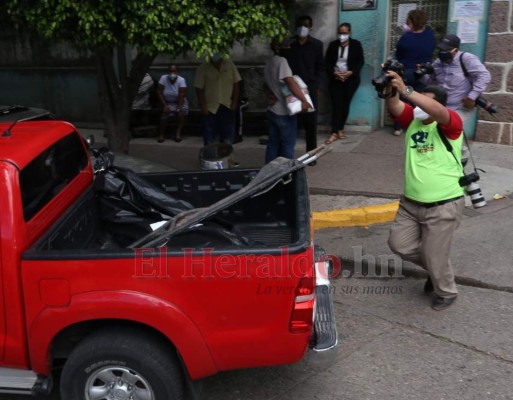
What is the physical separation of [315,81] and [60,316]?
601 centimetres

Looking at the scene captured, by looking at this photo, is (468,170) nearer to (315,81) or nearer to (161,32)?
(315,81)

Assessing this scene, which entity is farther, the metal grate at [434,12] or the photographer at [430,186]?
the metal grate at [434,12]

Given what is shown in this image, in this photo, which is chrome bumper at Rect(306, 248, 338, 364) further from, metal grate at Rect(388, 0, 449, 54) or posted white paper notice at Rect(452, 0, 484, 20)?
metal grate at Rect(388, 0, 449, 54)

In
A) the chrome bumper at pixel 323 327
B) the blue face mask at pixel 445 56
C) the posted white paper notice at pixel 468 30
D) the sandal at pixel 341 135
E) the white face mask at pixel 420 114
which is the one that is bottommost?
Answer: the sandal at pixel 341 135

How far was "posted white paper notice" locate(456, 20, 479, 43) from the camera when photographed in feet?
27.6

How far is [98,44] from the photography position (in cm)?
573

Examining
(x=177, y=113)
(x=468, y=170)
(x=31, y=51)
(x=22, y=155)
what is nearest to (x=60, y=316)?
(x=22, y=155)

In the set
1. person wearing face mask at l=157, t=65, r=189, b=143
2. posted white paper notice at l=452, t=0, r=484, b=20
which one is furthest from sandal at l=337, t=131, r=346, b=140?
person wearing face mask at l=157, t=65, r=189, b=143

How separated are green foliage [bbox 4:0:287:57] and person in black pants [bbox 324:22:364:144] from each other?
10.9 ft

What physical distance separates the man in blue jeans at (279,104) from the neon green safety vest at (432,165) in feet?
9.24

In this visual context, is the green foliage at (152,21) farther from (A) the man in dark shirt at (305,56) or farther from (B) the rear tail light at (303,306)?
(B) the rear tail light at (303,306)

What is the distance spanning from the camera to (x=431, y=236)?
444 centimetres

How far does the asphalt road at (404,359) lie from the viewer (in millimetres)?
3682

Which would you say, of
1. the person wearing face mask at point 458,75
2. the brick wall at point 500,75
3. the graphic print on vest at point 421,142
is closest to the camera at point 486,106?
the person wearing face mask at point 458,75
